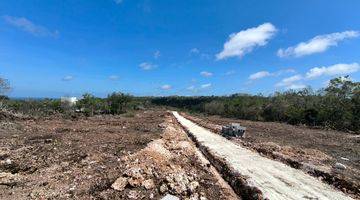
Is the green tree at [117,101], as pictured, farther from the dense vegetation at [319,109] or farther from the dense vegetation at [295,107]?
the dense vegetation at [319,109]

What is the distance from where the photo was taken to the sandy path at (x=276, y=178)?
42.6ft

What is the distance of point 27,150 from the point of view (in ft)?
66.1

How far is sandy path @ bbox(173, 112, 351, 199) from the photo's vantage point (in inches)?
512

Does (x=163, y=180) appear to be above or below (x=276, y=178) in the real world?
above

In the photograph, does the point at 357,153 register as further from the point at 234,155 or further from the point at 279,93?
the point at 279,93

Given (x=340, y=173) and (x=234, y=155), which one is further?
(x=234, y=155)

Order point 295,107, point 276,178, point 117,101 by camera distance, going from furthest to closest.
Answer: point 117,101, point 295,107, point 276,178

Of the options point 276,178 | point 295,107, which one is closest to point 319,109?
point 295,107

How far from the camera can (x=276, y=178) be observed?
15.3 metres

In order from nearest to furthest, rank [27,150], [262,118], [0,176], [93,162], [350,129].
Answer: [0,176] → [93,162] → [27,150] → [350,129] → [262,118]

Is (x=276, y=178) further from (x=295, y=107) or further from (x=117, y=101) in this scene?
(x=117, y=101)

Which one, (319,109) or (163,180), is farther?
(319,109)

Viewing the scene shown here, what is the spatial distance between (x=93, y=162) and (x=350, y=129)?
37.3 meters

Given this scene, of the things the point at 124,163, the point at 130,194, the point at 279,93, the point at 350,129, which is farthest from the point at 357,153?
the point at 279,93
